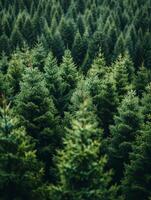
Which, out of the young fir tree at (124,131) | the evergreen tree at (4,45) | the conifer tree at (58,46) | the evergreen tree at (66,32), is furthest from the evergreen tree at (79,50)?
the young fir tree at (124,131)

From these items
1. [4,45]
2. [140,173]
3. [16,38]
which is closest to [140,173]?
[140,173]

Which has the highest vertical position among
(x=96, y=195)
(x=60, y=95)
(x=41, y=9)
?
(x=41, y=9)

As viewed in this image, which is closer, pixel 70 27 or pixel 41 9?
pixel 70 27

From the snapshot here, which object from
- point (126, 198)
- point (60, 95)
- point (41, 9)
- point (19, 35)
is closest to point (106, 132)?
point (60, 95)

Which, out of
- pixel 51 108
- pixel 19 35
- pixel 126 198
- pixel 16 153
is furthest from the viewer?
pixel 19 35

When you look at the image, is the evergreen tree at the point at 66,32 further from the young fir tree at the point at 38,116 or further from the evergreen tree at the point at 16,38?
the young fir tree at the point at 38,116

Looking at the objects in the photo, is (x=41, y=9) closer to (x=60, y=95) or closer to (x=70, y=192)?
(x=60, y=95)

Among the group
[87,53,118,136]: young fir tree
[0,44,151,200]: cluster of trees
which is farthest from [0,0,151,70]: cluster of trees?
[87,53,118,136]: young fir tree

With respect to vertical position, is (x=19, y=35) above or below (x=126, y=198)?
above
